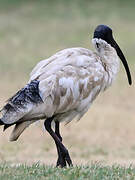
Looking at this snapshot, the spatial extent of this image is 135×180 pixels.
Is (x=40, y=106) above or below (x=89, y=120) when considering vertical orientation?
above

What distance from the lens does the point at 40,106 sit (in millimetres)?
6711

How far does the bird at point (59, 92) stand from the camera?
21.7 feet

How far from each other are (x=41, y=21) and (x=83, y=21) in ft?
7.13

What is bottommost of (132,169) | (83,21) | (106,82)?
(83,21)

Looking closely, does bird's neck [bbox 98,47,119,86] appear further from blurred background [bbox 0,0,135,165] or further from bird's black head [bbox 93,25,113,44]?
blurred background [bbox 0,0,135,165]

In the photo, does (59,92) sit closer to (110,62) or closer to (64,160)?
(64,160)

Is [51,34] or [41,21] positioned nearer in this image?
[51,34]

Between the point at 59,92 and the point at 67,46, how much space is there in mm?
19911

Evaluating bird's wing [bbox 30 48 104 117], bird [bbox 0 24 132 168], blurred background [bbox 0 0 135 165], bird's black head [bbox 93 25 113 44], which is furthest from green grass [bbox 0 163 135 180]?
bird's black head [bbox 93 25 113 44]

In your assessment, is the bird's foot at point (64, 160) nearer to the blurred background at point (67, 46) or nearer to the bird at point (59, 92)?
the bird at point (59, 92)

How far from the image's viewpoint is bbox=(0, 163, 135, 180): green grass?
575 cm

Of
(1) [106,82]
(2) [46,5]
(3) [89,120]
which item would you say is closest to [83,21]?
(2) [46,5]

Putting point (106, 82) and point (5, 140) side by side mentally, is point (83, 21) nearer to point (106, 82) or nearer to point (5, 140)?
point (5, 140)

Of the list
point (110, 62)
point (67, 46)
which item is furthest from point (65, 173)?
point (67, 46)
